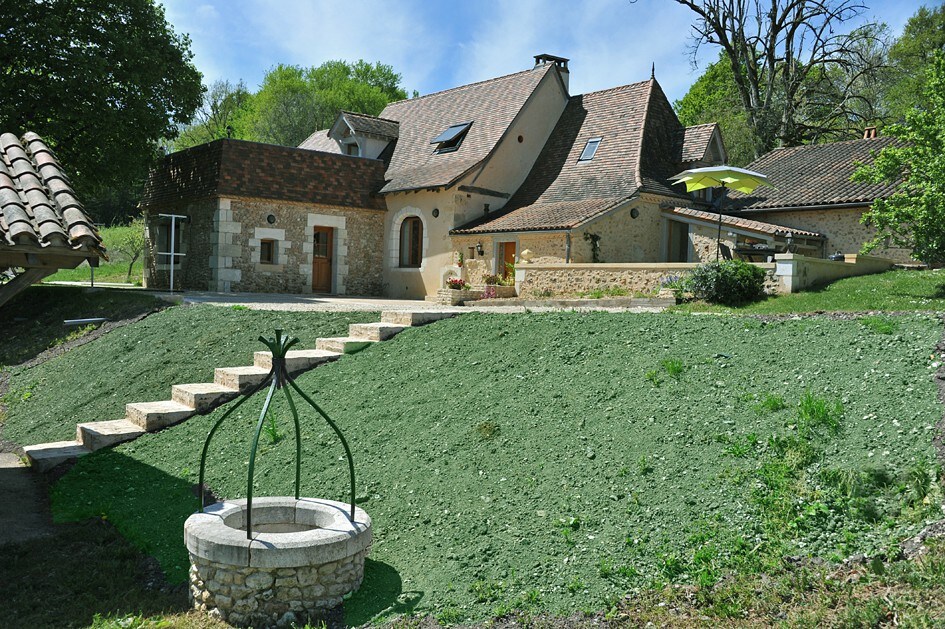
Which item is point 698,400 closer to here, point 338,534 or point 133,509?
point 338,534

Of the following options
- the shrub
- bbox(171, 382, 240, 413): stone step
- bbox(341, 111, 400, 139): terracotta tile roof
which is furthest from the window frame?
bbox(171, 382, 240, 413): stone step

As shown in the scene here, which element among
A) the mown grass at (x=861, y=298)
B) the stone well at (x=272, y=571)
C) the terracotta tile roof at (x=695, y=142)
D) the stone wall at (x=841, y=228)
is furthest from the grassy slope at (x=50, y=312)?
the stone wall at (x=841, y=228)

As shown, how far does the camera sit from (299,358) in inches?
407

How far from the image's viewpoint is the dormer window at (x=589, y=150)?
22.5 meters

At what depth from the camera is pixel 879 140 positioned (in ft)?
73.7

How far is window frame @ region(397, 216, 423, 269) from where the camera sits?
77.3 feet

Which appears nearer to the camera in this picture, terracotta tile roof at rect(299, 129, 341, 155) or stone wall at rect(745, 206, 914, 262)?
stone wall at rect(745, 206, 914, 262)

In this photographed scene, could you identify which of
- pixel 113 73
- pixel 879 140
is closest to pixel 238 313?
pixel 113 73

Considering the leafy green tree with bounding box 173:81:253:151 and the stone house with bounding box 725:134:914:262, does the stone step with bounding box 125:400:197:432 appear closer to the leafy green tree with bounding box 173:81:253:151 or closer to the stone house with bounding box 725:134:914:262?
the stone house with bounding box 725:134:914:262

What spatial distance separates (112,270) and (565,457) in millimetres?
34022

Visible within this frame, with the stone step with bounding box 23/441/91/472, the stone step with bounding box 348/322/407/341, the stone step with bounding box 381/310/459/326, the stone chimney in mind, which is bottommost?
the stone step with bounding box 23/441/91/472

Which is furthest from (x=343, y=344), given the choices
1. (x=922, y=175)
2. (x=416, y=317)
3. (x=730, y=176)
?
(x=922, y=175)

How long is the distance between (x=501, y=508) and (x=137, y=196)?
151 ft

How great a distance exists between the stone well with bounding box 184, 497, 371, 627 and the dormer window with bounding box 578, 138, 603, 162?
18.8 m
